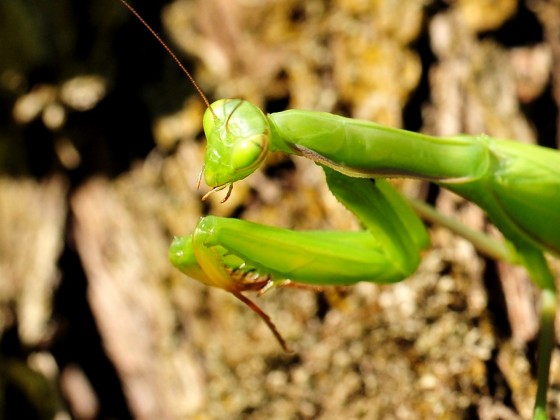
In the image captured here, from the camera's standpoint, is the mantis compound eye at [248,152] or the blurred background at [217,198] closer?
the mantis compound eye at [248,152]

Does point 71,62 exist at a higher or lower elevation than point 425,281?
higher

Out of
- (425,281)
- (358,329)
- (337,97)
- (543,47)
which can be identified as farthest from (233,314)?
→ (543,47)

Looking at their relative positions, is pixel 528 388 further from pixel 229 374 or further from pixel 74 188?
pixel 74 188

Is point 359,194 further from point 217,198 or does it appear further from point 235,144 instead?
point 217,198

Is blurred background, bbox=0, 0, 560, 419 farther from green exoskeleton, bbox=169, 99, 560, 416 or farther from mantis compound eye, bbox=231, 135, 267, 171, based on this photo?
mantis compound eye, bbox=231, 135, 267, 171

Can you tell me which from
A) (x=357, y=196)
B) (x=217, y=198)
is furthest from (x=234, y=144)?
(x=217, y=198)

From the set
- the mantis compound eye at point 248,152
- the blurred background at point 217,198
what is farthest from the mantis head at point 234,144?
the blurred background at point 217,198

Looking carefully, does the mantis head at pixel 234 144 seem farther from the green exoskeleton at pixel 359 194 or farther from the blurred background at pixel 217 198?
the blurred background at pixel 217 198
